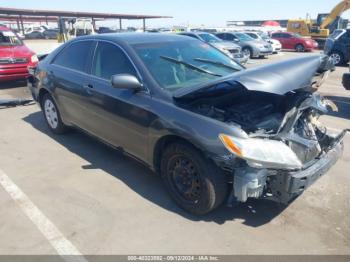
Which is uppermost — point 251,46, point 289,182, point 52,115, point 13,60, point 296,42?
point 289,182

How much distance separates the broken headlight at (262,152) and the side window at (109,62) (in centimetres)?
153

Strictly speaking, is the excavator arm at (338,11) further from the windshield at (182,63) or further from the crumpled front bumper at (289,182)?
the crumpled front bumper at (289,182)

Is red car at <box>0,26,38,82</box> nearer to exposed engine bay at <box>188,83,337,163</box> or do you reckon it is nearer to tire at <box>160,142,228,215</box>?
tire at <box>160,142,228,215</box>

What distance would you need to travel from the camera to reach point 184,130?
316cm

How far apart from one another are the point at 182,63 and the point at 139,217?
71.6 inches

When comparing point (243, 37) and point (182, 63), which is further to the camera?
point (243, 37)

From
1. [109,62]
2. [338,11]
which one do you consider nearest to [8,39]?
[109,62]

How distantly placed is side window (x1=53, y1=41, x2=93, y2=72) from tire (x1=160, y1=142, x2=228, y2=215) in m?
2.06

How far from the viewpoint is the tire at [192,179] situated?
3.10m

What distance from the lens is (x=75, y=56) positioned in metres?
4.94

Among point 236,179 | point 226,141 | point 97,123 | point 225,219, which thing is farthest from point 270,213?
point 97,123

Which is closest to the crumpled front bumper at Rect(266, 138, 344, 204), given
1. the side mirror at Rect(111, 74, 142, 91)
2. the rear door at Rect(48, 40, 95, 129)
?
the side mirror at Rect(111, 74, 142, 91)

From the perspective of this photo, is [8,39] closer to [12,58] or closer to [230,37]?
[12,58]

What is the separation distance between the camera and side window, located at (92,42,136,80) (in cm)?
394
